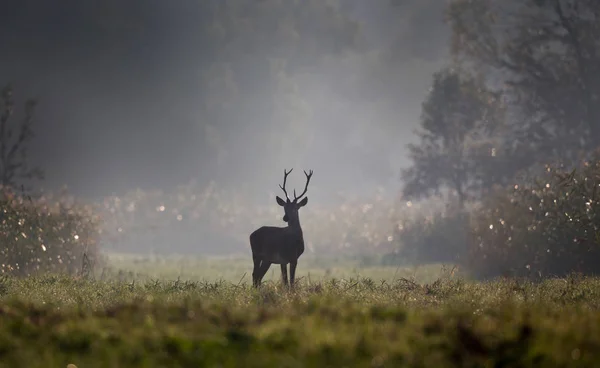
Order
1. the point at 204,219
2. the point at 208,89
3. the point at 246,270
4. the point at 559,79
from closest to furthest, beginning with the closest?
the point at 246,270 → the point at 559,79 → the point at 204,219 → the point at 208,89

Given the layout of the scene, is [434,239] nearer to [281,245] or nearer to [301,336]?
[281,245]

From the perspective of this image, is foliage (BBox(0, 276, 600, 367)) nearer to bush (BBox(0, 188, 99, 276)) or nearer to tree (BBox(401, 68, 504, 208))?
bush (BBox(0, 188, 99, 276))

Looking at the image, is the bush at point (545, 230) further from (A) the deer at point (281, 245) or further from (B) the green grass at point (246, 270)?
(A) the deer at point (281, 245)

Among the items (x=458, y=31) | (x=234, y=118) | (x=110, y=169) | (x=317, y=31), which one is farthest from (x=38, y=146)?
(x=317, y=31)

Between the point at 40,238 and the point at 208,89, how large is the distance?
2509 inches

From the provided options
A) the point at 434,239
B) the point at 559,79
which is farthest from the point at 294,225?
the point at 559,79

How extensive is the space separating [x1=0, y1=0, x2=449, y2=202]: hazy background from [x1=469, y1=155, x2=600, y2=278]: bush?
46095 mm

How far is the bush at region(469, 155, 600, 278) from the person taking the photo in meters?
19.5

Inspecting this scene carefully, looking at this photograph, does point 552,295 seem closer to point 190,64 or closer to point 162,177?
point 162,177

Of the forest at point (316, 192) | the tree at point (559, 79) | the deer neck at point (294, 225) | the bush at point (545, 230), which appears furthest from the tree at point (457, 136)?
the deer neck at point (294, 225)

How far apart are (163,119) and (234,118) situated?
25.5 feet

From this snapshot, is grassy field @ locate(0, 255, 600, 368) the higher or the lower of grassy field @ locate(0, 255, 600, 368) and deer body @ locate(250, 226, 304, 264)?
the lower

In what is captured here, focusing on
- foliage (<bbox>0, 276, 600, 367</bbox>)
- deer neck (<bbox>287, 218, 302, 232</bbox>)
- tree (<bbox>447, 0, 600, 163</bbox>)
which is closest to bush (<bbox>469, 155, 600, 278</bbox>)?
deer neck (<bbox>287, 218, 302, 232</bbox>)

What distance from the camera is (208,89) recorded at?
8450 cm
